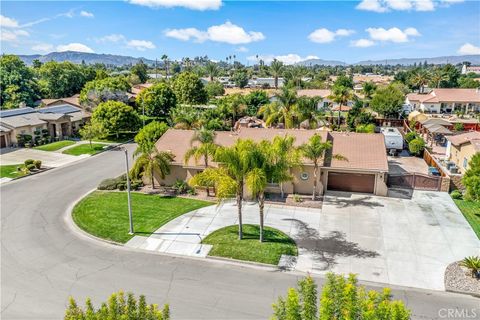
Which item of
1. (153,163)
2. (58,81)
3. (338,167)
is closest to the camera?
(338,167)

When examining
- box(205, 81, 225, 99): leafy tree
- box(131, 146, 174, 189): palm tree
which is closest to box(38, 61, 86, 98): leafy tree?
box(205, 81, 225, 99): leafy tree

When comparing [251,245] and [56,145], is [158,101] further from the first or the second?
[251,245]

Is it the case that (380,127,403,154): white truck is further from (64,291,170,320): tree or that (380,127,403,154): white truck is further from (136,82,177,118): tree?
(136,82,177,118): tree

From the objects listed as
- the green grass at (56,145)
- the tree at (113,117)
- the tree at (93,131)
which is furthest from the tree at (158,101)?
the green grass at (56,145)

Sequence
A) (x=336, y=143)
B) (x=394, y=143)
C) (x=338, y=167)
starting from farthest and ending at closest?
(x=394, y=143) → (x=336, y=143) → (x=338, y=167)
